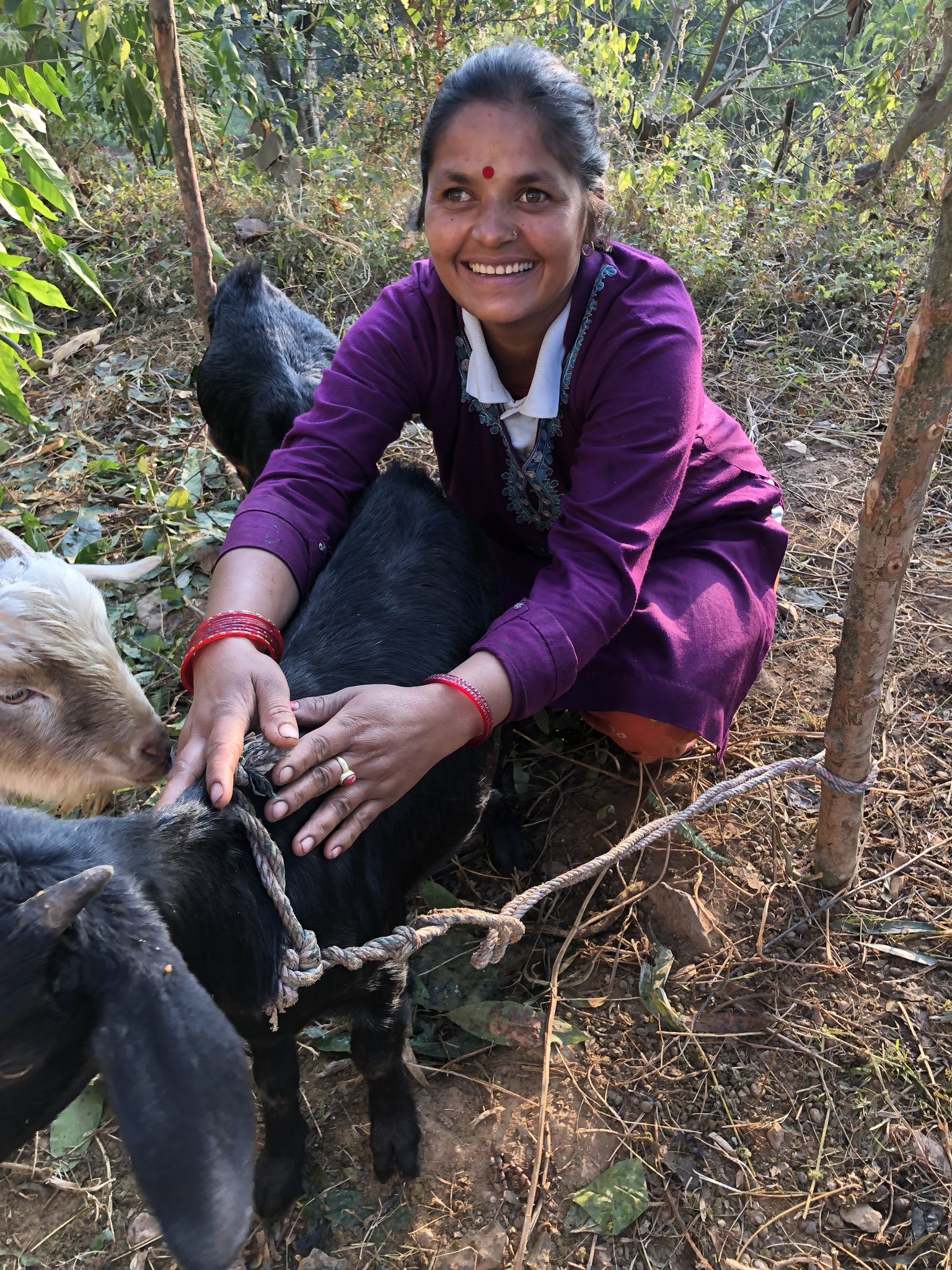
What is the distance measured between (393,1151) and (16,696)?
1.49 m

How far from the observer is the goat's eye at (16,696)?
2.41m

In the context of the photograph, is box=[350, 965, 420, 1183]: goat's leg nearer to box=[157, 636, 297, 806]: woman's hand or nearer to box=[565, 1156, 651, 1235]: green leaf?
box=[565, 1156, 651, 1235]: green leaf

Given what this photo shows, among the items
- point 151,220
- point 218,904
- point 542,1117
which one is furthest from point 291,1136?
point 151,220

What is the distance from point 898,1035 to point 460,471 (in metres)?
1.86

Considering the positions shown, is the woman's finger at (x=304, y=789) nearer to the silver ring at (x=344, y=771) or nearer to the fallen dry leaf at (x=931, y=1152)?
the silver ring at (x=344, y=771)

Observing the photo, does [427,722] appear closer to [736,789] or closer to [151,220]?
[736,789]

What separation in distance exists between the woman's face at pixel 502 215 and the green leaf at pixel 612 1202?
1.96 meters

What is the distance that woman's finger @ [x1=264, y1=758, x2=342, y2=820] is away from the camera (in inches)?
65.2

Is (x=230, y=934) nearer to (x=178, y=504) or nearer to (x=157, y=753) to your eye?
(x=157, y=753)

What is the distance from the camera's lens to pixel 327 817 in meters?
1.70

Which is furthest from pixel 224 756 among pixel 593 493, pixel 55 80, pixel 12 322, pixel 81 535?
pixel 55 80

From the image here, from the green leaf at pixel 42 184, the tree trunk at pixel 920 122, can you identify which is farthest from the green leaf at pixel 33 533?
the tree trunk at pixel 920 122

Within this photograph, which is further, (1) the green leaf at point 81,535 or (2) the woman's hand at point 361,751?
(1) the green leaf at point 81,535

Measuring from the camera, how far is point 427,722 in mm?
1807
